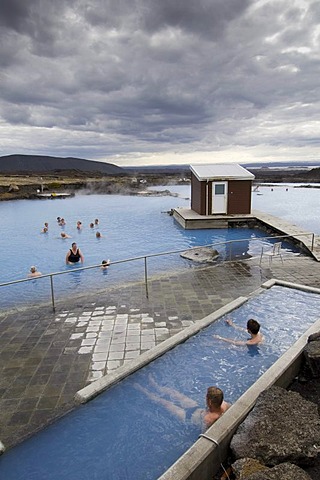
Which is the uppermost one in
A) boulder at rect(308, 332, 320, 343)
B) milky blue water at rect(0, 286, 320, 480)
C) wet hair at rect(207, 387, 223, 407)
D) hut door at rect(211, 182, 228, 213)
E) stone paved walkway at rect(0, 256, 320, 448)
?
hut door at rect(211, 182, 228, 213)

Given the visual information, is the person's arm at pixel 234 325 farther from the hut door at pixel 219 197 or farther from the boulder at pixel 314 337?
the hut door at pixel 219 197

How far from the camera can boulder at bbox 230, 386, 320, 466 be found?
3.03 metres

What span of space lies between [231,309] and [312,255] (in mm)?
5910

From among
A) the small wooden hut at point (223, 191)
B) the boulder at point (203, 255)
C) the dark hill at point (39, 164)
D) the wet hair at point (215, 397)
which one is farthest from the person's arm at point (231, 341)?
the dark hill at point (39, 164)

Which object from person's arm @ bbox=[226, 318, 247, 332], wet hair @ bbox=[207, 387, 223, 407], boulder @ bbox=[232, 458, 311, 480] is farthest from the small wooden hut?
boulder @ bbox=[232, 458, 311, 480]

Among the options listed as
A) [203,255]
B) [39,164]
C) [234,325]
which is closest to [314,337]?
[234,325]

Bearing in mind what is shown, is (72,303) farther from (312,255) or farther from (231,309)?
(312,255)

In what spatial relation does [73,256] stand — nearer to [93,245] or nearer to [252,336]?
[93,245]

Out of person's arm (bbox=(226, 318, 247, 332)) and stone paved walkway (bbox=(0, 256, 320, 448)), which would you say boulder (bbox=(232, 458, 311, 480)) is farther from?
person's arm (bbox=(226, 318, 247, 332))

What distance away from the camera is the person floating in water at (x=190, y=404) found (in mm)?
3870

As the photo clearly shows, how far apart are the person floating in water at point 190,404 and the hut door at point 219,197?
623 inches

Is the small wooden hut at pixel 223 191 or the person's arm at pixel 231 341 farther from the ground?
the small wooden hut at pixel 223 191

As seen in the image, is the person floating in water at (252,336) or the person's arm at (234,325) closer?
the person floating in water at (252,336)

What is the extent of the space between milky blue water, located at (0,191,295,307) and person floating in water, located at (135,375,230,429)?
3.23m
